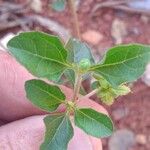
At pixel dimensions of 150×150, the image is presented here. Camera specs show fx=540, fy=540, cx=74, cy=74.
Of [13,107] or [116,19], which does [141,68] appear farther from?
[116,19]

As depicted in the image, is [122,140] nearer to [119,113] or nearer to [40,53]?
[119,113]

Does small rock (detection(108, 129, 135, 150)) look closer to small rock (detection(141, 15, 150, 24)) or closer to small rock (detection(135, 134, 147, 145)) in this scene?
small rock (detection(135, 134, 147, 145))

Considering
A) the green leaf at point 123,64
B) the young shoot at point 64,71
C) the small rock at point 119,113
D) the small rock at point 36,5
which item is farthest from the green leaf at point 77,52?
the small rock at point 36,5

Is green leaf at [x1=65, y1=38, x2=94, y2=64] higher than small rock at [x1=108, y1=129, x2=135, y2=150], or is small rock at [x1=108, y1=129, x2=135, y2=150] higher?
green leaf at [x1=65, y1=38, x2=94, y2=64]

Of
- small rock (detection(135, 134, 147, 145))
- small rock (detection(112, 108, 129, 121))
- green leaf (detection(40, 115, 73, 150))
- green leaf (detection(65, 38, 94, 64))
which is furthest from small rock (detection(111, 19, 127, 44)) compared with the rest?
green leaf (detection(40, 115, 73, 150))

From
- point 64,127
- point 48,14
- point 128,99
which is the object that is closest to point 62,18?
point 48,14

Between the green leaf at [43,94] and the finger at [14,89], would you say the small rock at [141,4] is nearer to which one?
the finger at [14,89]
